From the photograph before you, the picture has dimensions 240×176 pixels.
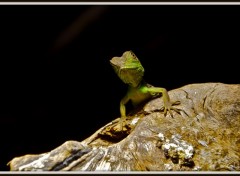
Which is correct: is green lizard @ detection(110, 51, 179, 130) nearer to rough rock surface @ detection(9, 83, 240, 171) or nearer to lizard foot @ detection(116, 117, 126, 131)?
lizard foot @ detection(116, 117, 126, 131)

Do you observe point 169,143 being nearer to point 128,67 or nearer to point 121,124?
point 121,124

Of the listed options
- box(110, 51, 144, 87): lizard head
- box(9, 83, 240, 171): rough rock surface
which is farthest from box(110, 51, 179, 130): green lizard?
box(9, 83, 240, 171): rough rock surface

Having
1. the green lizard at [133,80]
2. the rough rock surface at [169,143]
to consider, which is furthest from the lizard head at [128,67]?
the rough rock surface at [169,143]

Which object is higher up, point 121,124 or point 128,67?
point 128,67

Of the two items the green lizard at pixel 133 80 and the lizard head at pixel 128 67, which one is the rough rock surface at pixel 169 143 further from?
the lizard head at pixel 128 67

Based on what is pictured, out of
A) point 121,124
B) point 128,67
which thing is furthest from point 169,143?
point 128,67

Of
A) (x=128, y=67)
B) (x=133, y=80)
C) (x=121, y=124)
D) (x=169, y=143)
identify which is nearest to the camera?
(x=169, y=143)

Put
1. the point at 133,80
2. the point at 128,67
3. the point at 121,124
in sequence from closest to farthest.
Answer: the point at 121,124, the point at 128,67, the point at 133,80

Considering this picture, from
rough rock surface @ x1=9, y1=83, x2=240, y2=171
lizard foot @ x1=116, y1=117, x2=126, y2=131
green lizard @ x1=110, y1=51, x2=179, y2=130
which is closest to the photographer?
rough rock surface @ x1=9, y1=83, x2=240, y2=171

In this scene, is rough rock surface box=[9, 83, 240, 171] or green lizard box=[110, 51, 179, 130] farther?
green lizard box=[110, 51, 179, 130]
